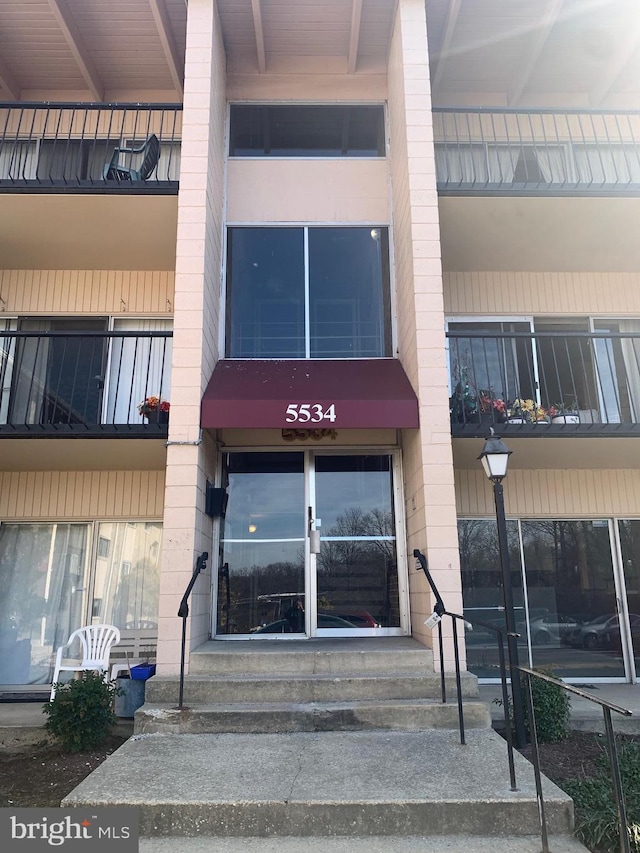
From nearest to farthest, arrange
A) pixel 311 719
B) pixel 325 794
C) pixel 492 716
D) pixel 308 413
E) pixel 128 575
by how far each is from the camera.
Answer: pixel 325 794 < pixel 311 719 < pixel 492 716 < pixel 308 413 < pixel 128 575

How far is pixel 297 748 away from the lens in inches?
180

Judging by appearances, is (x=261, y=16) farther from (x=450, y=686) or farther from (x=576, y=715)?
(x=576, y=715)

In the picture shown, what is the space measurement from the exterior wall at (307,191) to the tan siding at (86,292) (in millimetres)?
1499

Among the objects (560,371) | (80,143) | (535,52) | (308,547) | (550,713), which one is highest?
(535,52)

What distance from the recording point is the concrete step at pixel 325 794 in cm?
359

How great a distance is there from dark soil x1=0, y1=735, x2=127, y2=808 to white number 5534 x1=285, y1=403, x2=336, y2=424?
355 centimetres

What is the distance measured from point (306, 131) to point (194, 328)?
13.2ft

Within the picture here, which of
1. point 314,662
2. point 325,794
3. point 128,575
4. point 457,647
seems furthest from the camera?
point 128,575

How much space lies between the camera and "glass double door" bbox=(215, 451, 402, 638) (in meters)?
6.98

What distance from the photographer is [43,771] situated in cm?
505

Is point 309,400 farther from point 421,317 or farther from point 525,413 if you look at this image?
point 525,413

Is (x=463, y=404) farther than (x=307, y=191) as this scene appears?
No

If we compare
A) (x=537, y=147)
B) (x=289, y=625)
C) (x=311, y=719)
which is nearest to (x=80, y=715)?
(x=311, y=719)

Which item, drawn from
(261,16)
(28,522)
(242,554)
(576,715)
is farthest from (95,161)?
(576,715)
